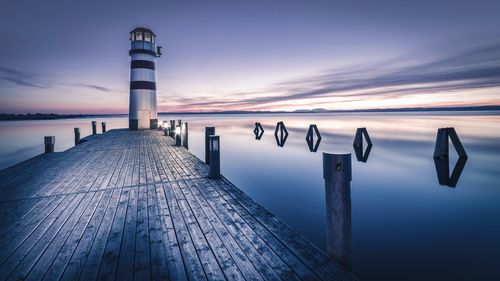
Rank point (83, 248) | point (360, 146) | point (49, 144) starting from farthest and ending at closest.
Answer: point (360, 146) < point (49, 144) < point (83, 248)

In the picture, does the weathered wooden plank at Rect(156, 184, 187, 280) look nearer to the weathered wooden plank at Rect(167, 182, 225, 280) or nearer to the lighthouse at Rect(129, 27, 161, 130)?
the weathered wooden plank at Rect(167, 182, 225, 280)

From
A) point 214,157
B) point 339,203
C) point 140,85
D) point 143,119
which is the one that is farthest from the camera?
point 143,119

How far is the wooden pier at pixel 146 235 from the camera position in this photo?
2680 millimetres

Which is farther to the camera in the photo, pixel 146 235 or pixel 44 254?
pixel 146 235

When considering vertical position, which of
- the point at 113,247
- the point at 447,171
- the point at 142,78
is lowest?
the point at 447,171

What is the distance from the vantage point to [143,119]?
2423cm

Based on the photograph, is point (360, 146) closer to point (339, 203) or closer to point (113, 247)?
point (339, 203)

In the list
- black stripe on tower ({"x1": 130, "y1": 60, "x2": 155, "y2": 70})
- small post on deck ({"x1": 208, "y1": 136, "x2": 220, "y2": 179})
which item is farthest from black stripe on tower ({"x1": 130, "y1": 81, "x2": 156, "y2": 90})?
small post on deck ({"x1": 208, "y1": 136, "x2": 220, "y2": 179})

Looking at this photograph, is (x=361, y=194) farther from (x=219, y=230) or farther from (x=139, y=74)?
(x=139, y=74)

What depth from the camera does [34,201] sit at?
15.9 ft

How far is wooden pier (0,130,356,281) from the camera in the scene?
8.79 feet

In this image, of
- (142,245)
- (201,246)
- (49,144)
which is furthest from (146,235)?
(49,144)

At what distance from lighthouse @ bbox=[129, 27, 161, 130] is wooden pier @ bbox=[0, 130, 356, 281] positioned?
18.6 m

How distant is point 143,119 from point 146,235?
75.4 feet
